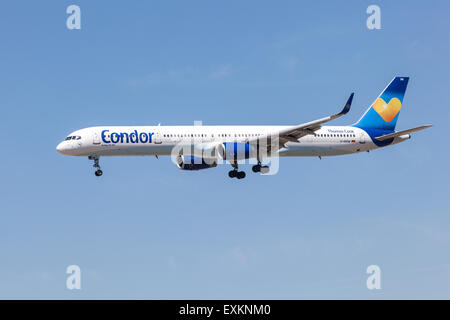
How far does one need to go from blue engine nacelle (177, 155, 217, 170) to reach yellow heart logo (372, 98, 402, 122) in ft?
62.0

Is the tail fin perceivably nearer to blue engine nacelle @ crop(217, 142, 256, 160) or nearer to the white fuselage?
the white fuselage

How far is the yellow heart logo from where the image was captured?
78812 millimetres

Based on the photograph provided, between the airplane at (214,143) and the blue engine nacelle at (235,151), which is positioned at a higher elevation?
the airplane at (214,143)

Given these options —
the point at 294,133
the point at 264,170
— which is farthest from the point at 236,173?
the point at 294,133

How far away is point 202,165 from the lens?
73062mm

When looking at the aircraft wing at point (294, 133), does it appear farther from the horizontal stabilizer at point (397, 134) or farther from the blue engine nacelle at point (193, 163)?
the horizontal stabilizer at point (397, 134)

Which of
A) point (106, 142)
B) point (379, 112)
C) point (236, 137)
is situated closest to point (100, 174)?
point (106, 142)

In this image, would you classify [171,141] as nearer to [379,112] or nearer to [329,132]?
[329,132]

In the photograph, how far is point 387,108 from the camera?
79.3m

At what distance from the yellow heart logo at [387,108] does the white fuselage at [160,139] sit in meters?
8.46

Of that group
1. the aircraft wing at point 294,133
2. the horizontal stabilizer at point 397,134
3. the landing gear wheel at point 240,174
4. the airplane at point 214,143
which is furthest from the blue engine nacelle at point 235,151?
the horizontal stabilizer at point 397,134

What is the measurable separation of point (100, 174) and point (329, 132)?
74.4 feet

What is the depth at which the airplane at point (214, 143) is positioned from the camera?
67.6 meters
